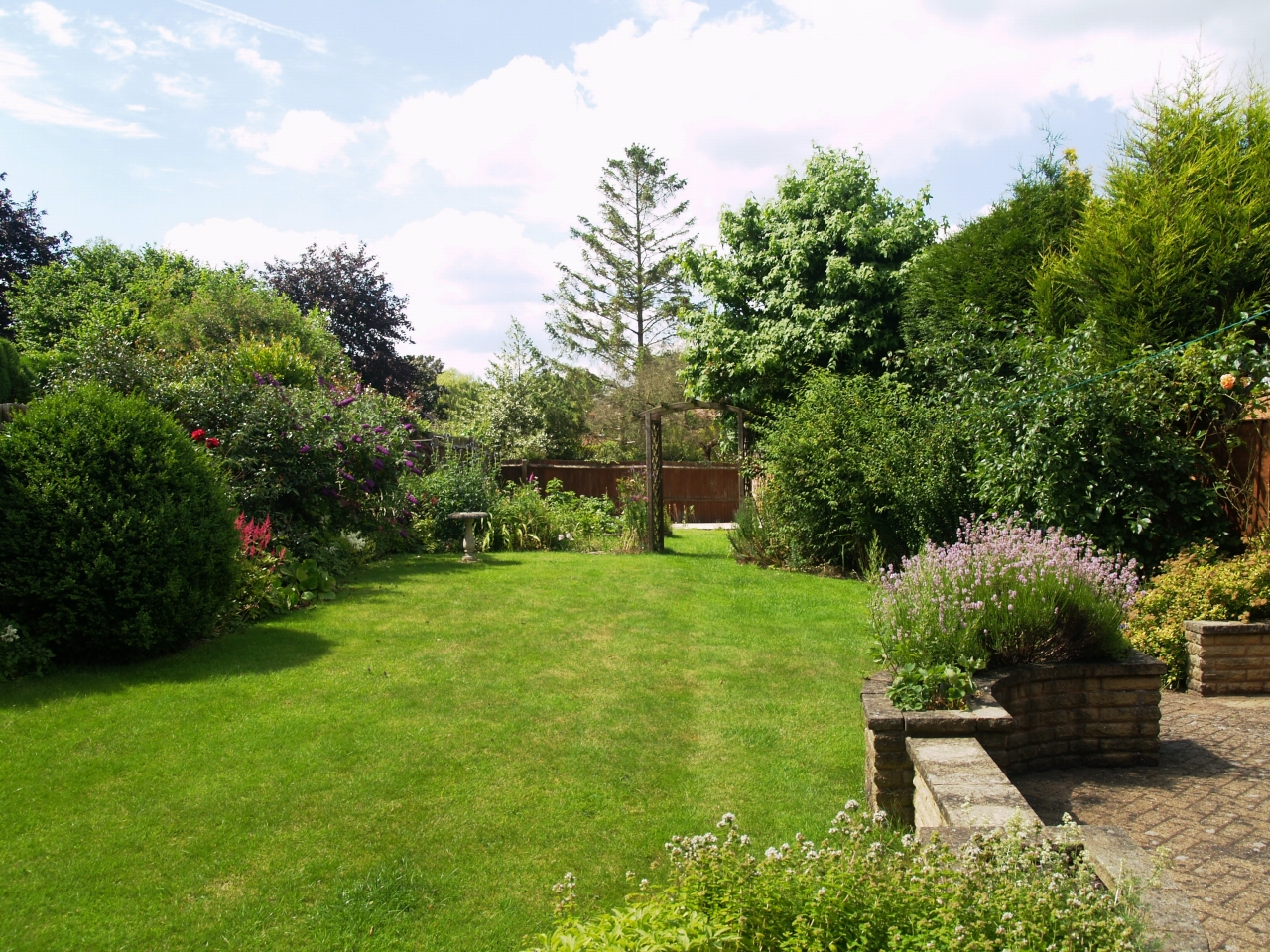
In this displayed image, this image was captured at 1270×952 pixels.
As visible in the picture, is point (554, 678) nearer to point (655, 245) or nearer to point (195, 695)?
point (195, 695)

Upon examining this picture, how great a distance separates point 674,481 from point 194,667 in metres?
19.1

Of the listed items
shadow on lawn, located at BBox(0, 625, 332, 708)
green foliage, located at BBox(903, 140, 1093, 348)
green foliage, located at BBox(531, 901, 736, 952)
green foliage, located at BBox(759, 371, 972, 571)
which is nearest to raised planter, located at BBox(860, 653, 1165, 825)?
green foliage, located at BBox(531, 901, 736, 952)

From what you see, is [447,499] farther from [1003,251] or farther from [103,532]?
[1003,251]

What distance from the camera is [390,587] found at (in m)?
9.10

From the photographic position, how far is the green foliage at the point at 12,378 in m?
14.3

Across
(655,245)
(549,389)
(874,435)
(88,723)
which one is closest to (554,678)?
(88,723)

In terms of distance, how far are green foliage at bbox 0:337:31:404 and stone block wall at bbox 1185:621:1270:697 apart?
667 inches

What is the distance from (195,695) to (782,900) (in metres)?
4.44

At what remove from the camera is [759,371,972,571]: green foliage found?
931cm

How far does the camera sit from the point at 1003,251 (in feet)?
32.6

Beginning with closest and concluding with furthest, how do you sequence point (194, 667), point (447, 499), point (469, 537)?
point (194, 667) < point (469, 537) < point (447, 499)

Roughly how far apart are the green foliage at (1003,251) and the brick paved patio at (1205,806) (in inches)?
229

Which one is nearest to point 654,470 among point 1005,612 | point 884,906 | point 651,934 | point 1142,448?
point 1142,448

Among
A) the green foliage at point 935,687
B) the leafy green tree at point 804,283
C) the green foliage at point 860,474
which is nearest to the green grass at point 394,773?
the green foliage at point 935,687
